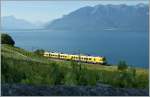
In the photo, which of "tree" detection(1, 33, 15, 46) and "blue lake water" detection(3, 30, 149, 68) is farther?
"tree" detection(1, 33, 15, 46)

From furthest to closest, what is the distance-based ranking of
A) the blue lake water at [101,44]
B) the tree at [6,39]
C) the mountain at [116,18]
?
1. the tree at [6,39]
2. the blue lake water at [101,44]
3. the mountain at [116,18]

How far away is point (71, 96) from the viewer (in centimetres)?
428

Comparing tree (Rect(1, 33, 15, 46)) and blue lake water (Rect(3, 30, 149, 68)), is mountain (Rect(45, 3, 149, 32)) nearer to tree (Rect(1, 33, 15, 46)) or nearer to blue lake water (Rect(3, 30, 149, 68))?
blue lake water (Rect(3, 30, 149, 68))

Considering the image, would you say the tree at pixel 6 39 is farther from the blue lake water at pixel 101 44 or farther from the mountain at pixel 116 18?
the mountain at pixel 116 18

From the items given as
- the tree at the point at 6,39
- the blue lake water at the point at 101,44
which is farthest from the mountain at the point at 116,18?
the tree at the point at 6,39

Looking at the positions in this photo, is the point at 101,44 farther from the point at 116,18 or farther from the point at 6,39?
the point at 116,18

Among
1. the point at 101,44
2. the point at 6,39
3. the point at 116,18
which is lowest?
the point at 6,39

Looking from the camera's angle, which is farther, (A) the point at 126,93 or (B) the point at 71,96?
(A) the point at 126,93

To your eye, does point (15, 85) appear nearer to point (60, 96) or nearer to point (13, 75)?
point (60, 96)

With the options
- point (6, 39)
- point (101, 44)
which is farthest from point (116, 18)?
point (6, 39)

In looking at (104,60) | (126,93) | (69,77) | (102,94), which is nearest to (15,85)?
(102,94)

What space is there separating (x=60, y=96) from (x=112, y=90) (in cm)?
70

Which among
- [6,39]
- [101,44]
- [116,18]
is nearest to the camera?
[6,39]

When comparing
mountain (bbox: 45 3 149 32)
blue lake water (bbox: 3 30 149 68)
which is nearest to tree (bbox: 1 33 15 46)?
blue lake water (bbox: 3 30 149 68)
